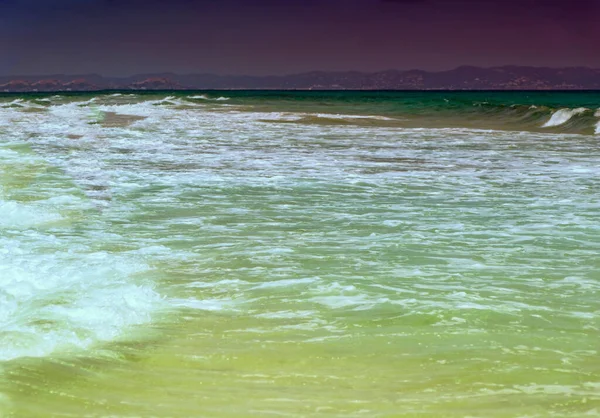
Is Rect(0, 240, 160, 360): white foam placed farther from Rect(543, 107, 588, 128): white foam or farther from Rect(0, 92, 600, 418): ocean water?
Rect(543, 107, 588, 128): white foam

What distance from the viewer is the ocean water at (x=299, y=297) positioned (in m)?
4.05

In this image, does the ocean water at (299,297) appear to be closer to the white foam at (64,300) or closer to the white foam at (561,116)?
the white foam at (64,300)

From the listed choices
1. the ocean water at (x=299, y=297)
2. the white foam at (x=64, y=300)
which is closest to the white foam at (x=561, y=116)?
the ocean water at (x=299, y=297)

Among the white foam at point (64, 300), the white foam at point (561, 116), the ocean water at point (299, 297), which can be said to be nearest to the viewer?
the ocean water at point (299, 297)

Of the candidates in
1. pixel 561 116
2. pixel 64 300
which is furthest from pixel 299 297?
pixel 561 116

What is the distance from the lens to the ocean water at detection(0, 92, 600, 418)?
159 inches

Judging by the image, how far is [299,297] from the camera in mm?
5906

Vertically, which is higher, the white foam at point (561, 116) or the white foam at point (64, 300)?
the white foam at point (561, 116)

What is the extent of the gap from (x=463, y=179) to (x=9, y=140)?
52.5 ft

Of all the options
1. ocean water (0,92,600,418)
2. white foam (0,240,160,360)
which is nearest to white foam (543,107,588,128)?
ocean water (0,92,600,418)

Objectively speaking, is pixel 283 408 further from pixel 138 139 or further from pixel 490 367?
pixel 138 139

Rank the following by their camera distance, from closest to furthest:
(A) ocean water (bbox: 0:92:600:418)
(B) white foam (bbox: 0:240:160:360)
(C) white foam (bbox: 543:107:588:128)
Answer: (A) ocean water (bbox: 0:92:600:418), (B) white foam (bbox: 0:240:160:360), (C) white foam (bbox: 543:107:588:128)

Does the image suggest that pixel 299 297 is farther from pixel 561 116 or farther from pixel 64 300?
pixel 561 116

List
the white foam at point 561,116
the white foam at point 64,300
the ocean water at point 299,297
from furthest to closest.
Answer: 1. the white foam at point 561,116
2. the white foam at point 64,300
3. the ocean water at point 299,297
